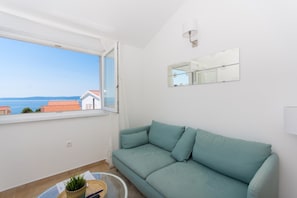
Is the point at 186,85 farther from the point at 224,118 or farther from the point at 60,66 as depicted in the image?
the point at 60,66

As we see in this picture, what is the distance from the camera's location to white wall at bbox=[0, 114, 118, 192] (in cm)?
190

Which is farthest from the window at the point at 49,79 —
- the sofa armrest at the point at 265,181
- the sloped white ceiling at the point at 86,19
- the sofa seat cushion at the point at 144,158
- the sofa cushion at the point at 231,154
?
the sofa armrest at the point at 265,181

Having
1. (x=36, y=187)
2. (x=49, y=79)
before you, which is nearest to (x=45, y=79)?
(x=49, y=79)

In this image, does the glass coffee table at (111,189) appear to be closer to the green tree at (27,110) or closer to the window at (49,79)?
the window at (49,79)

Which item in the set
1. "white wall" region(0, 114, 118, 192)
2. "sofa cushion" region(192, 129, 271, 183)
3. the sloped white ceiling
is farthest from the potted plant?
the sloped white ceiling

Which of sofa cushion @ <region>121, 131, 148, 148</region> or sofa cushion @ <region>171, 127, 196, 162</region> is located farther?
sofa cushion @ <region>121, 131, 148, 148</region>

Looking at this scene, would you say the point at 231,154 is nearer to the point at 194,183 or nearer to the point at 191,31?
the point at 194,183

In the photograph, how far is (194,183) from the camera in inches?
53.3

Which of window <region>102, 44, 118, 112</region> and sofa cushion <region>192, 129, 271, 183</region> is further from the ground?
window <region>102, 44, 118, 112</region>

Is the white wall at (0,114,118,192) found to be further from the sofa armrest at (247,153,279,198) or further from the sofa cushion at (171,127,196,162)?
the sofa armrest at (247,153,279,198)

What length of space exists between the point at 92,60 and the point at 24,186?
2206mm

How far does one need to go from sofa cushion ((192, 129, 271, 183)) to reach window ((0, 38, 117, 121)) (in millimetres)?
1457

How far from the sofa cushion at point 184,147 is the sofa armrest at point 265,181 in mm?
776

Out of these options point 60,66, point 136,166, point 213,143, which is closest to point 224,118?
point 213,143
